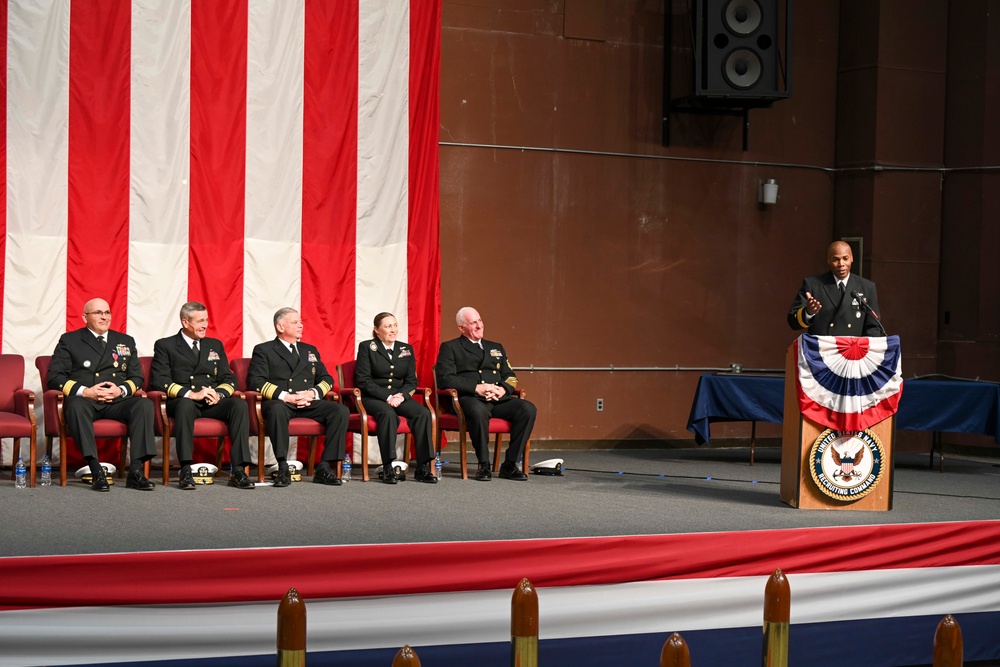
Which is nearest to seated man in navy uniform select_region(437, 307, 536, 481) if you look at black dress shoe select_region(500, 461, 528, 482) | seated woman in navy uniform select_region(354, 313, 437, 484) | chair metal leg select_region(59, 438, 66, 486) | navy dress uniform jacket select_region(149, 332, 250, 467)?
black dress shoe select_region(500, 461, 528, 482)

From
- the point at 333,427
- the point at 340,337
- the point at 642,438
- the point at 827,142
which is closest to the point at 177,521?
the point at 333,427

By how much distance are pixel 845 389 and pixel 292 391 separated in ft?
10.3

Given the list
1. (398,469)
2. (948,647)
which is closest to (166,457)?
(398,469)

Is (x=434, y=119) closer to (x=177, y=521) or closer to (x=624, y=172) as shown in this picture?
(x=624, y=172)

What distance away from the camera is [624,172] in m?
8.15

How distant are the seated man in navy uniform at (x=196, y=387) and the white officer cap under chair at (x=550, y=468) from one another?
→ 176 cm

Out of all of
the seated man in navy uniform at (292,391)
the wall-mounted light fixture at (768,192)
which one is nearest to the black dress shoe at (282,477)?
the seated man in navy uniform at (292,391)

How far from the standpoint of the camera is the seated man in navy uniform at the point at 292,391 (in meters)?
6.13

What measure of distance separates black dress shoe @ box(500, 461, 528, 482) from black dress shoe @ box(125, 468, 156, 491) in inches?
79.5

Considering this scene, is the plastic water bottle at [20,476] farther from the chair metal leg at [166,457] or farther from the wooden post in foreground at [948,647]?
the wooden post in foreground at [948,647]

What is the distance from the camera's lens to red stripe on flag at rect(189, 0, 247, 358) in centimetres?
696

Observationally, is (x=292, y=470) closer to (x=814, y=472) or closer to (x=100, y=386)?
(x=100, y=386)

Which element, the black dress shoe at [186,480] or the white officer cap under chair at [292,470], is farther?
the white officer cap under chair at [292,470]

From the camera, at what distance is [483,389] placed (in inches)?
262
